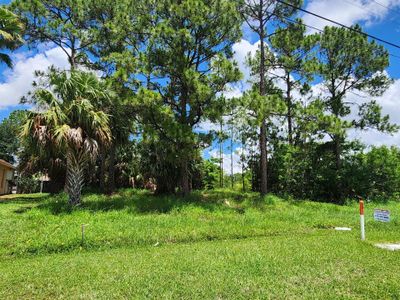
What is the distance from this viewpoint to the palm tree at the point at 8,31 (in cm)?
1527

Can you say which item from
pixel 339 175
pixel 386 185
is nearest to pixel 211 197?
pixel 339 175

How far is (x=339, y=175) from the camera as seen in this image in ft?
65.2

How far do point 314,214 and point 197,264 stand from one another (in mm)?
8325

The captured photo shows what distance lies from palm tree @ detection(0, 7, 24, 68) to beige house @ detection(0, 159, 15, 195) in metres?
Result: 10.6

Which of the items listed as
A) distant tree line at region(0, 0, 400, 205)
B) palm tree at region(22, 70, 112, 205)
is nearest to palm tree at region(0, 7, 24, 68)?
distant tree line at region(0, 0, 400, 205)

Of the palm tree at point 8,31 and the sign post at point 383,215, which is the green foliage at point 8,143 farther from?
the sign post at point 383,215

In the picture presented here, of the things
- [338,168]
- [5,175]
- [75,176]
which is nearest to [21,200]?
[75,176]

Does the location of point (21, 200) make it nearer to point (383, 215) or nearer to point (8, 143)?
point (383, 215)

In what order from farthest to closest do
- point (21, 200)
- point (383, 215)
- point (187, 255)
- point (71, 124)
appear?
point (21, 200) < point (71, 124) < point (383, 215) < point (187, 255)

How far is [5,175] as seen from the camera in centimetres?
2716

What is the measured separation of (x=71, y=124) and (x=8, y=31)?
795cm

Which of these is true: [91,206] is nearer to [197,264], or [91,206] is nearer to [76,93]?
[76,93]

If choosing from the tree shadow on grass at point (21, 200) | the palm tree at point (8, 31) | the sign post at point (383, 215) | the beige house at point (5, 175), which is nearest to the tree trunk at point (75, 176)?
the tree shadow on grass at point (21, 200)

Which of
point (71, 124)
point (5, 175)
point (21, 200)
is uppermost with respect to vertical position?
point (71, 124)
